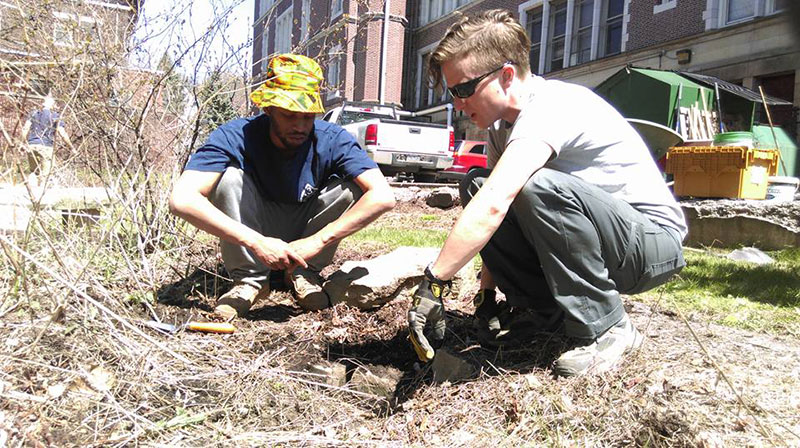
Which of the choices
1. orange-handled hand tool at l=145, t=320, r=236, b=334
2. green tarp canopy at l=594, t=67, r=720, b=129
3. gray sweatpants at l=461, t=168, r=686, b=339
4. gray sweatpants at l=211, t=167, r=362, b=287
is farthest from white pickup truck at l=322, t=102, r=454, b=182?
gray sweatpants at l=461, t=168, r=686, b=339

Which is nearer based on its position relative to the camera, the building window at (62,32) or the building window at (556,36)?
the building window at (62,32)

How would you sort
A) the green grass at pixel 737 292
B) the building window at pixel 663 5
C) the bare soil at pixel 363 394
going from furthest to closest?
the building window at pixel 663 5 < the green grass at pixel 737 292 < the bare soil at pixel 363 394

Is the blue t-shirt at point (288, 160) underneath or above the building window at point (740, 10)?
underneath

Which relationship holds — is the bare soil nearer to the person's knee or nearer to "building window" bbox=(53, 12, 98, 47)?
the person's knee

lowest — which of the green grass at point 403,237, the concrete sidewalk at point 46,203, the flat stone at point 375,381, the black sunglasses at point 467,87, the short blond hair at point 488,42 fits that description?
the flat stone at point 375,381

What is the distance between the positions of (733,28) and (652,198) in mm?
14649

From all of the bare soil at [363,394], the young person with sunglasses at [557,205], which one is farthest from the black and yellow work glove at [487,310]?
the young person with sunglasses at [557,205]

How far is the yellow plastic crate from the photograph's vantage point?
5.95m

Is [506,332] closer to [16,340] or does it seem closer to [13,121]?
[16,340]

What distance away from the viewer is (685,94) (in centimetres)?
1030

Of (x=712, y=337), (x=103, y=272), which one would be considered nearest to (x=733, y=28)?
(x=712, y=337)

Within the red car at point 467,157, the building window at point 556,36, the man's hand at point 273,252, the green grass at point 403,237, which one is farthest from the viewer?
the building window at point 556,36

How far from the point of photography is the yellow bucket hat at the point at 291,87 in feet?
8.86

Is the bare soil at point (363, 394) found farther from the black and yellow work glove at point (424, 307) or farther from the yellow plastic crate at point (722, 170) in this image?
the yellow plastic crate at point (722, 170)
